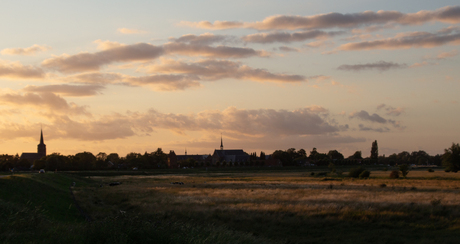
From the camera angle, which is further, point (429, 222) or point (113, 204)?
point (113, 204)

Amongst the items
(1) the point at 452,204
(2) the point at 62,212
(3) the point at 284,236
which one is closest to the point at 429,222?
(1) the point at 452,204

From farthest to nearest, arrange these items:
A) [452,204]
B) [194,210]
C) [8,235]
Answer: [194,210] → [452,204] → [8,235]

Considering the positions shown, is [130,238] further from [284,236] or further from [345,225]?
[345,225]

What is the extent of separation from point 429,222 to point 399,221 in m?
1.87

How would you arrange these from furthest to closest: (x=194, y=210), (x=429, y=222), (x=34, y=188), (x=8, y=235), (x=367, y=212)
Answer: (x=34, y=188)
(x=194, y=210)
(x=367, y=212)
(x=429, y=222)
(x=8, y=235)

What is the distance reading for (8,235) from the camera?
14469 millimetres

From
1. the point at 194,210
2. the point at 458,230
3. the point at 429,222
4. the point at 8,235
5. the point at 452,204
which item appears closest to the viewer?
the point at 8,235

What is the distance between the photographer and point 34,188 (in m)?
42.1

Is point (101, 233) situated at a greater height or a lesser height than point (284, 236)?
greater

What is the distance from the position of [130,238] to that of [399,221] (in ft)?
65.7

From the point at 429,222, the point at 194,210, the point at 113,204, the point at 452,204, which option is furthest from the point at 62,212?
the point at 452,204

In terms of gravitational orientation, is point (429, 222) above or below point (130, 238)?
below

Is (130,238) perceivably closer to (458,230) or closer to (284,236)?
(284,236)

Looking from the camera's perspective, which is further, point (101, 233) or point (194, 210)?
point (194, 210)
